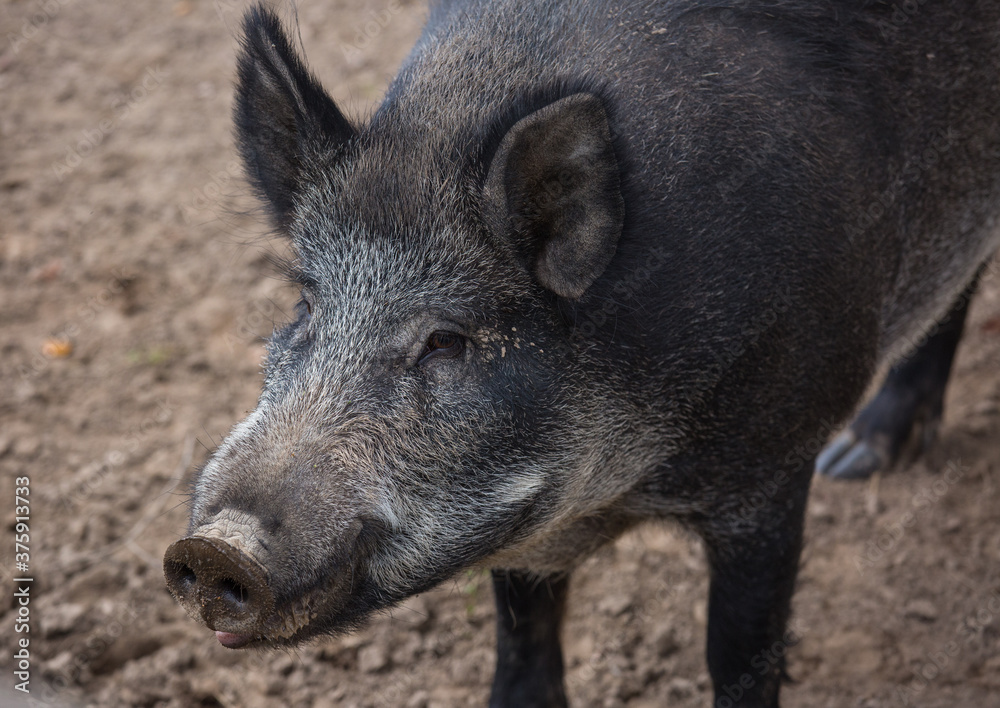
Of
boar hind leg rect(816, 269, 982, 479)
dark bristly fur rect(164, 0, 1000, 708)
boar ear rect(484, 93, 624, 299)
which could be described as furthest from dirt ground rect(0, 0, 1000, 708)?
boar ear rect(484, 93, 624, 299)

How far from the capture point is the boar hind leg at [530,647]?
304 centimetres

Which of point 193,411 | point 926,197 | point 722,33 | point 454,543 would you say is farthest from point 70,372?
point 926,197

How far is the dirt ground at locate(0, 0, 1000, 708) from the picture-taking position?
3301mm

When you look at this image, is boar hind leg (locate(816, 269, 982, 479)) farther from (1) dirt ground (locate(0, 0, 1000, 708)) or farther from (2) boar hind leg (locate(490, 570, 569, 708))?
(2) boar hind leg (locate(490, 570, 569, 708))

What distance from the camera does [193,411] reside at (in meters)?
4.24

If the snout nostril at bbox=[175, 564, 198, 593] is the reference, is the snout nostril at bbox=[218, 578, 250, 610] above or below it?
below

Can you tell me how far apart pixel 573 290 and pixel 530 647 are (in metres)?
1.42

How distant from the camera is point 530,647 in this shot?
3.10 m

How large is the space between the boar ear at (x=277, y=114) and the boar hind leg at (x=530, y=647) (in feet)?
4.53

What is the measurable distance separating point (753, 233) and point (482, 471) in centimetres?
90

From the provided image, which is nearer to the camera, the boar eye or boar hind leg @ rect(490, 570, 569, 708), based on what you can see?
the boar eye

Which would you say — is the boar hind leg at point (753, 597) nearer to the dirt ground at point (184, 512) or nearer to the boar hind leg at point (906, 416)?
the dirt ground at point (184, 512)

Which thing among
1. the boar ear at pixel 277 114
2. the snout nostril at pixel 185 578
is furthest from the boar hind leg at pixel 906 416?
the snout nostril at pixel 185 578

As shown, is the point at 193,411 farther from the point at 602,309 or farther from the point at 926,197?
the point at 926,197
